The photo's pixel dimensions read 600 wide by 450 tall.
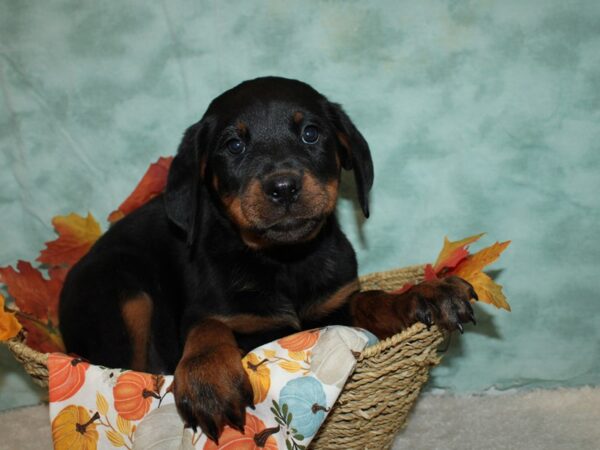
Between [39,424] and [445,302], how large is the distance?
2.11 m

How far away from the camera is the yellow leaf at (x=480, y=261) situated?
2377 millimetres

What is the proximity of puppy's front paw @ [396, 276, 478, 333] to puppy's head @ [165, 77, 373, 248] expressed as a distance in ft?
1.33

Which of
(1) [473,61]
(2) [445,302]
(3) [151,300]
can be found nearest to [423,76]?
(1) [473,61]

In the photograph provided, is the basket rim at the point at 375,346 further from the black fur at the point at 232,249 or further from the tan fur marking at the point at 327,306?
the tan fur marking at the point at 327,306

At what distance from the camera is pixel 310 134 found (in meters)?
2.45

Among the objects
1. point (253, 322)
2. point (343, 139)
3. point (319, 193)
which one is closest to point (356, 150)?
point (343, 139)

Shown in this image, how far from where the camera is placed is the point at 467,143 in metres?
3.10

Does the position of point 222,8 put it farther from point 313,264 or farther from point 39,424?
point 39,424

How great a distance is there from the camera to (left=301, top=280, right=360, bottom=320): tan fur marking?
253 cm

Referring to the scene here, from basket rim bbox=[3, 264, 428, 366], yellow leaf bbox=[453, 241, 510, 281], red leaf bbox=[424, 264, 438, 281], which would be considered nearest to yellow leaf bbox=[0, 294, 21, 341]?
basket rim bbox=[3, 264, 428, 366]

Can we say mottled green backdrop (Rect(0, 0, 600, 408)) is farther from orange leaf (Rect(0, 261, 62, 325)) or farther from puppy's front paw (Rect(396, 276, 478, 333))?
puppy's front paw (Rect(396, 276, 478, 333))

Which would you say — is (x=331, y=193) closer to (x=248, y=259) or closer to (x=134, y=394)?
(x=248, y=259)

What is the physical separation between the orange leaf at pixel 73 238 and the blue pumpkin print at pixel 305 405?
62.9 inches

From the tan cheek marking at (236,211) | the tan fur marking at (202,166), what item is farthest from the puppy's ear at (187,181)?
the tan cheek marking at (236,211)
